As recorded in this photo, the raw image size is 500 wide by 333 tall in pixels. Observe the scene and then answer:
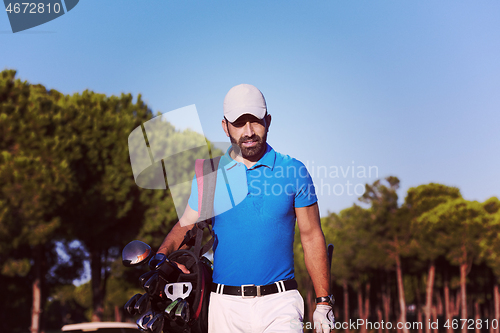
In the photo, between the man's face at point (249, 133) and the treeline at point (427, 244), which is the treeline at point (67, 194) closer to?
the treeline at point (427, 244)

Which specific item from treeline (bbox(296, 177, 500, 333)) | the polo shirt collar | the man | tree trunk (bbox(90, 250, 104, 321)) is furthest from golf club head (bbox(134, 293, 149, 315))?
treeline (bbox(296, 177, 500, 333))

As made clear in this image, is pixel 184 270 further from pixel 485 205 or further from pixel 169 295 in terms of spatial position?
pixel 485 205

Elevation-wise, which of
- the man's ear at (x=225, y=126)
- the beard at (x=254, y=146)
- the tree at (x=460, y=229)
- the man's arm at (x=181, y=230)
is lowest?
the man's arm at (x=181, y=230)

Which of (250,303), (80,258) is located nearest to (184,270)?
(250,303)

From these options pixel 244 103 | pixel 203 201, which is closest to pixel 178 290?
pixel 203 201

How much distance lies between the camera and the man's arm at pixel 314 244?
11.9 ft

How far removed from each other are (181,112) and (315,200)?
2.16 meters

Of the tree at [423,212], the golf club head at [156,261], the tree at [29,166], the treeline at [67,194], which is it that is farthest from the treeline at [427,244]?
the golf club head at [156,261]

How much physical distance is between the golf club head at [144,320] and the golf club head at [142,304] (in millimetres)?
49

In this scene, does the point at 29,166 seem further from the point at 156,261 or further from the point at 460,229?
the point at 460,229

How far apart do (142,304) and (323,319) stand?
3.68 feet

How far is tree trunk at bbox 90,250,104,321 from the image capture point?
1255 inches

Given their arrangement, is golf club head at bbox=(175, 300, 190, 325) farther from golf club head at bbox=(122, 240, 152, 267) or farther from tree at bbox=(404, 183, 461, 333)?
tree at bbox=(404, 183, 461, 333)

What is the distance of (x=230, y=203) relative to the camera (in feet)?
11.8
